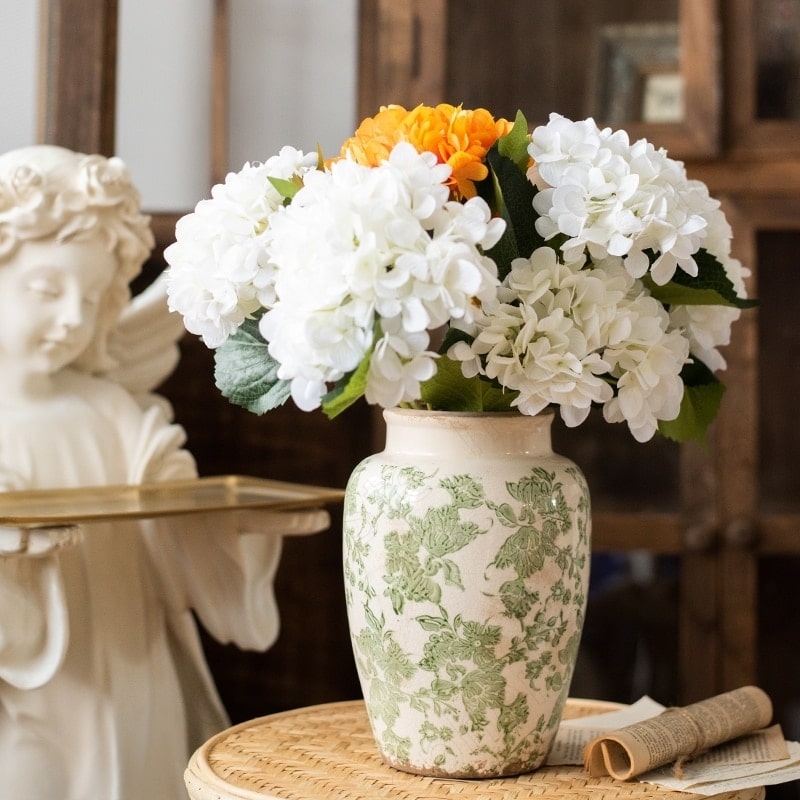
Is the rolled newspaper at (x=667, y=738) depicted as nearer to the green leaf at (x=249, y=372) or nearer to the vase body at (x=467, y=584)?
the vase body at (x=467, y=584)

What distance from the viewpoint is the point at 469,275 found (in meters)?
0.84

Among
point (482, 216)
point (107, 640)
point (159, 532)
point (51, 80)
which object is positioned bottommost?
point (107, 640)

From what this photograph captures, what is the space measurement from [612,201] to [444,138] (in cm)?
14

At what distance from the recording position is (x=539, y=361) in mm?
910

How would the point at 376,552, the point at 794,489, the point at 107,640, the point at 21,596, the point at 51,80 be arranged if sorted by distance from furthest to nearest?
the point at 794,489
the point at 51,80
the point at 107,640
the point at 21,596
the point at 376,552

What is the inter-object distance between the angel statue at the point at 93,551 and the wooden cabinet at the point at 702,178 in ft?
2.06

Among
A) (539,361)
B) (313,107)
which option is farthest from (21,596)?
(313,107)

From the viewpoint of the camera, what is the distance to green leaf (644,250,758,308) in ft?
3.23

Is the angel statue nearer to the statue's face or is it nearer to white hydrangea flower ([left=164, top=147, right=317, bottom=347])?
the statue's face

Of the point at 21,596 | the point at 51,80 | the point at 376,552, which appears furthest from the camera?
the point at 51,80

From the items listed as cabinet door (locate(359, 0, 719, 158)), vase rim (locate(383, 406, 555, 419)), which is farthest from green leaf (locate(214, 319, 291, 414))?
cabinet door (locate(359, 0, 719, 158))

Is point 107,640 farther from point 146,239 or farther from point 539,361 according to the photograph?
point 539,361

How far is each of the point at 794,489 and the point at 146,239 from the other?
3.52ft

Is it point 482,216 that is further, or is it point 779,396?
point 779,396
